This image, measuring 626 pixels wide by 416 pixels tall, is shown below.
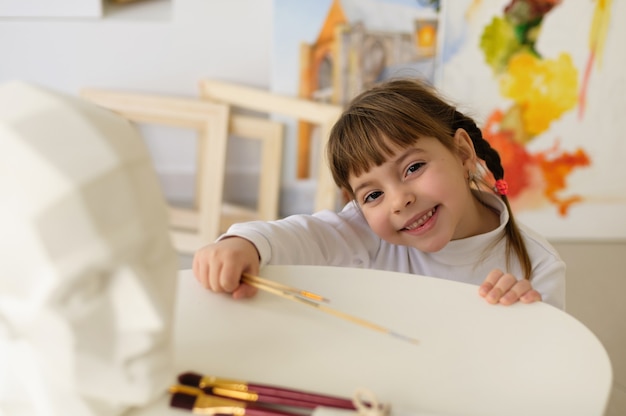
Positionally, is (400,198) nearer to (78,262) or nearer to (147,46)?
(78,262)

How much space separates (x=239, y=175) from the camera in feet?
8.25

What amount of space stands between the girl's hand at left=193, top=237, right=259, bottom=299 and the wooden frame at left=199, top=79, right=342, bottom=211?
1.55 meters

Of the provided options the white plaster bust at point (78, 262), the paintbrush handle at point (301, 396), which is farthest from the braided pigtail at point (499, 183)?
the white plaster bust at point (78, 262)

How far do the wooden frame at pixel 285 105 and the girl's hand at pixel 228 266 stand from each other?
1549 mm

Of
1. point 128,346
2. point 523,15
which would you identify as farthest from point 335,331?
point 523,15

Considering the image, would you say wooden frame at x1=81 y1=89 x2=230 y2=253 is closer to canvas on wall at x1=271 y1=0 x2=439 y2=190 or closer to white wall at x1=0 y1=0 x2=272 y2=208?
white wall at x1=0 y1=0 x2=272 y2=208

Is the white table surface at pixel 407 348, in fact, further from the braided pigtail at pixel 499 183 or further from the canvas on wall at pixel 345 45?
the canvas on wall at pixel 345 45

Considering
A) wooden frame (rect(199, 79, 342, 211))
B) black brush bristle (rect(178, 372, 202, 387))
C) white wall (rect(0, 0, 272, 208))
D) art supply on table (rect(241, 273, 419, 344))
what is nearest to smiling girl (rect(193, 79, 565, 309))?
art supply on table (rect(241, 273, 419, 344))

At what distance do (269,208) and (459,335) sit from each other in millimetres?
1811

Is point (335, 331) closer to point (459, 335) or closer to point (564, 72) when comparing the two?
point (459, 335)

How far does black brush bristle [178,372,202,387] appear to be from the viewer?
57cm

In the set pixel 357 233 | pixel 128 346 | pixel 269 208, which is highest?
pixel 128 346

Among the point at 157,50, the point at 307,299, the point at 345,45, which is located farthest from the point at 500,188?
the point at 157,50

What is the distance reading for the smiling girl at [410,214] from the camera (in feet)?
3.32
